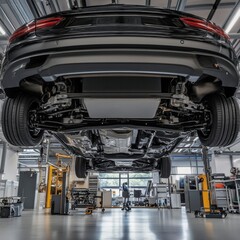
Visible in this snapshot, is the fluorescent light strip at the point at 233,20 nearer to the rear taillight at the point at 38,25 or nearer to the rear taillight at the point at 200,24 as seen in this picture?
the rear taillight at the point at 200,24

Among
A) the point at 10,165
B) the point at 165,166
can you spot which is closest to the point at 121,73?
the point at 165,166

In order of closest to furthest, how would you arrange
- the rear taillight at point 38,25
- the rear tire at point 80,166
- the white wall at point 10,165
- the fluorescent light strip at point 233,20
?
the rear taillight at point 38,25
the rear tire at point 80,166
the fluorescent light strip at point 233,20
the white wall at point 10,165

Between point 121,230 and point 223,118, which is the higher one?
point 223,118

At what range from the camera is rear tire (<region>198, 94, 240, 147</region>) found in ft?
5.95

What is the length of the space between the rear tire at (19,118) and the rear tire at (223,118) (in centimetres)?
138

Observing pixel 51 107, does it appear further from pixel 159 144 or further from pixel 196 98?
pixel 159 144

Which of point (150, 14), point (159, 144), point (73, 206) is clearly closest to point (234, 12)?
point (159, 144)

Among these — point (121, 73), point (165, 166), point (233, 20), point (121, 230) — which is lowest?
point (121, 230)

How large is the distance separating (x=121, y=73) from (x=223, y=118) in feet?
3.08

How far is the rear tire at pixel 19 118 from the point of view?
183 cm

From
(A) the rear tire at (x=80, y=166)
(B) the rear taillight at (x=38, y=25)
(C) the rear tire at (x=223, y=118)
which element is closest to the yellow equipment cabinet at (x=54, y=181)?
(A) the rear tire at (x=80, y=166)

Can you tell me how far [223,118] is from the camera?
182 cm

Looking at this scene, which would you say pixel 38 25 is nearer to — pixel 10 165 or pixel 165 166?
pixel 165 166

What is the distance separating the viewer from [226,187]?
29.9 feet
